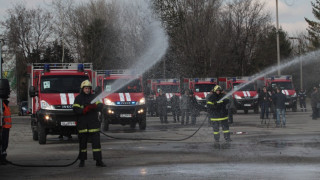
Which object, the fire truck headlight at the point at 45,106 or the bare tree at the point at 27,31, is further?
the bare tree at the point at 27,31

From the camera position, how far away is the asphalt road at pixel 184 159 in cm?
1104

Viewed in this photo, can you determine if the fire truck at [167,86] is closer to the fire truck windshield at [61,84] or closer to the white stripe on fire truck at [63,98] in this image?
the fire truck windshield at [61,84]

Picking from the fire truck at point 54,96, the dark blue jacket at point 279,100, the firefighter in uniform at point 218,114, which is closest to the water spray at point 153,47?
the dark blue jacket at point 279,100

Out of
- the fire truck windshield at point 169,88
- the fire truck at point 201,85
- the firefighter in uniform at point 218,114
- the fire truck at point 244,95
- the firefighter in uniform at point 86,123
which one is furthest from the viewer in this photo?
the fire truck windshield at point 169,88

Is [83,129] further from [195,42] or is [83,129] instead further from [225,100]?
[195,42]

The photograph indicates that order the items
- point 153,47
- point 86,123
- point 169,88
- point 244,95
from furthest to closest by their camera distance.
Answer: point 153,47, point 169,88, point 244,95, point 86,123

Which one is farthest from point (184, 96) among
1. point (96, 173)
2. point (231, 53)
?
point (231, 53)

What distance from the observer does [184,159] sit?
13.4 meters

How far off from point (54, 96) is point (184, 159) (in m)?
6.82

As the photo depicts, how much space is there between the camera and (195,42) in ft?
165

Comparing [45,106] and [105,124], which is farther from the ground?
A: [45,106]

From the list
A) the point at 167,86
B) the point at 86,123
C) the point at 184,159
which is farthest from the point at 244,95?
the point at 86,123

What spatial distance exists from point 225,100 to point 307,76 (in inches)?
2460

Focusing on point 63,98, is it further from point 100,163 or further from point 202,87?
point 202,87
